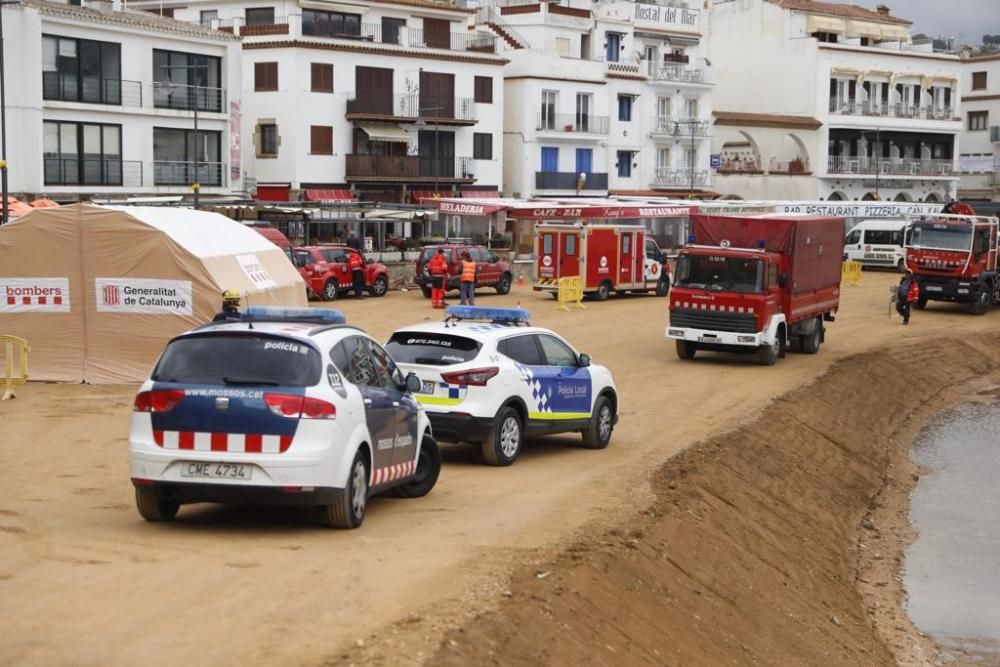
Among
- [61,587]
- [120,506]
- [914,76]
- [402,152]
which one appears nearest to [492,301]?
[402,152]

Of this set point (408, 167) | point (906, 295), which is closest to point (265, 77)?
point (408, 167)

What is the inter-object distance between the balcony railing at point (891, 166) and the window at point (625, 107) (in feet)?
49.4

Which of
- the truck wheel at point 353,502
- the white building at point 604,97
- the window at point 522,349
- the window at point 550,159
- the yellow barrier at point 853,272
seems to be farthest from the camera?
the window at point 550,159

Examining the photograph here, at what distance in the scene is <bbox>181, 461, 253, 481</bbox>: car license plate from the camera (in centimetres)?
1216

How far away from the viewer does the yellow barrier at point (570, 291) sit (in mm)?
44941

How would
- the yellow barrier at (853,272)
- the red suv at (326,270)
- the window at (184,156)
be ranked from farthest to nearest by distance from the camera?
the yellow barrier at (853,272) → the window at (184,156) → the red suv at (326,270)

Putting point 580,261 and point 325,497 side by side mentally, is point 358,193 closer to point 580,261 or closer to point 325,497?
point 580,261

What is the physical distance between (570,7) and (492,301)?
1349 inches

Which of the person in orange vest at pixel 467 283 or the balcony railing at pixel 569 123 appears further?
the balcony railing at pixel 569 123

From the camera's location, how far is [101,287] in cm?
2462

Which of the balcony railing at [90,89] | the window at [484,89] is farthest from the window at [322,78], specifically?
the balcony railing at [90,89]

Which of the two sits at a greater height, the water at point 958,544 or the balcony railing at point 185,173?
the balcony railing at point 185,173

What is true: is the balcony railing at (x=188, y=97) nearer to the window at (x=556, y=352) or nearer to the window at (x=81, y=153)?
the window at (x=81, y=153)

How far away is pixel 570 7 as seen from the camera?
7656cm
